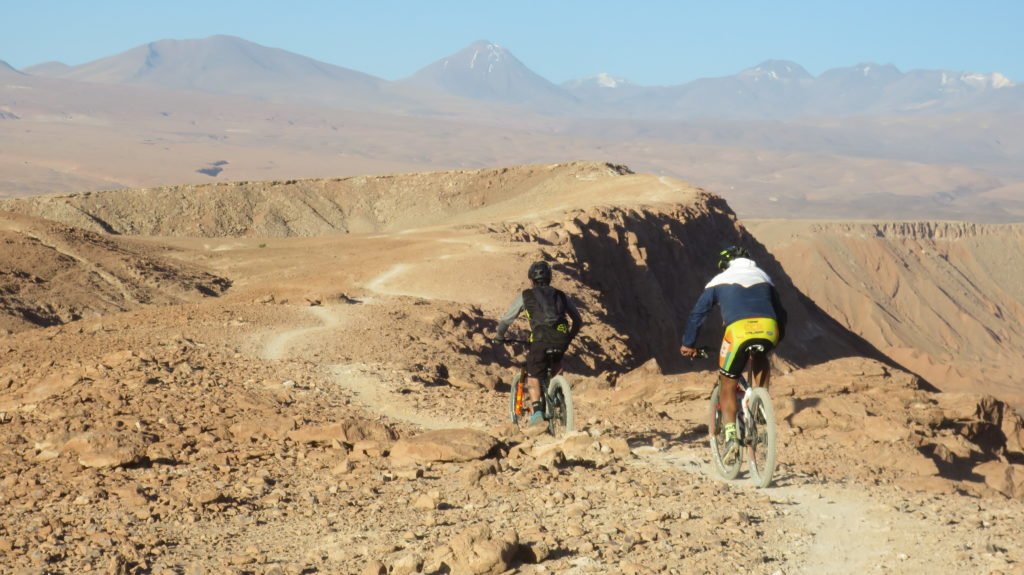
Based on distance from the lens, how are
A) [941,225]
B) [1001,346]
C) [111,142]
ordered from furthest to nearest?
1. [111,142]
2. [941,225]
3. [1001,346]

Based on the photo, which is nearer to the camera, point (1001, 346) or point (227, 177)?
point (1001, 346)

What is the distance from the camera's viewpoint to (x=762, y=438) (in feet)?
25.8

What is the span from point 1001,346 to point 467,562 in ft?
224

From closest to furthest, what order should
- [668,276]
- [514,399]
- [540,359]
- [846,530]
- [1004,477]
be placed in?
[846,530]
[540,359]
[514,399]
[1004,477]
[668,276]

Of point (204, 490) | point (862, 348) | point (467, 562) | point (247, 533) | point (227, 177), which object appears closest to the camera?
point (467, 562)

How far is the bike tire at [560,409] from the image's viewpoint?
9312mm

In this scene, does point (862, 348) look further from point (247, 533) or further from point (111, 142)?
point (111, 142)

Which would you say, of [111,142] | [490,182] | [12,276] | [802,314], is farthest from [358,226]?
[111,142]

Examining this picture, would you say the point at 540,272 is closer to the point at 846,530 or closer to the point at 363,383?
the point at 846,530

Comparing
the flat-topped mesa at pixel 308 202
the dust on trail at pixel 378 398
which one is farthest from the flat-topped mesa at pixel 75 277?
the flat-topped mesa at pixel 308 202

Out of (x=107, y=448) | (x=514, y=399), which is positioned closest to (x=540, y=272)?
(x=514, y=399)

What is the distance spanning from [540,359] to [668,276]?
28.1m

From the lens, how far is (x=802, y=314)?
1666 inches

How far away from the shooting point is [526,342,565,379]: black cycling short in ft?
31.0
